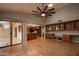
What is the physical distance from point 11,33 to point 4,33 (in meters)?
0.18

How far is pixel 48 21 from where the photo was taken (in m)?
3.21

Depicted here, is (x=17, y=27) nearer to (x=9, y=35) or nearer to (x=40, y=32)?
(x=9, y=35)

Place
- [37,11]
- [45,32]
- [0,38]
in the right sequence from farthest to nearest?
1. [45,32]
2. [37,11]
3. [0,38]

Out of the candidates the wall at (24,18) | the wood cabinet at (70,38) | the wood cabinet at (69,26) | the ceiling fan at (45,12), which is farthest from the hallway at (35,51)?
the wood cabinet at (69,26)

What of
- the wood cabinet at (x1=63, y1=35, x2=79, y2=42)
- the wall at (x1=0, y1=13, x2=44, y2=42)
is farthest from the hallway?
the wall at (x1=0, y1=13, x2=44, y2=42)

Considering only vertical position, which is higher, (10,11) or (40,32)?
(10,11)

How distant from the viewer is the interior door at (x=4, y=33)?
239 centimetres

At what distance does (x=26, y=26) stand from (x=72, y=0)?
1427 millimetres

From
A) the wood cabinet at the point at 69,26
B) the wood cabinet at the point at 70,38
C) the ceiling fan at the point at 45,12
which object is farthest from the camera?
the wood cabinet at the point at 69,26

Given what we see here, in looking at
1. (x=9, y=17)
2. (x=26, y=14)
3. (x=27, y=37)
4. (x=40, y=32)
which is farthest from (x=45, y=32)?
(x=9, y=17)

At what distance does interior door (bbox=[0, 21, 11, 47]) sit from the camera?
7.85 feet

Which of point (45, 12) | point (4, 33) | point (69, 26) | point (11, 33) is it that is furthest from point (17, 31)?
point (69, 26)

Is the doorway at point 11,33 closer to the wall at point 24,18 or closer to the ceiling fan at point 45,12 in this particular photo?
the wall at point 24,18

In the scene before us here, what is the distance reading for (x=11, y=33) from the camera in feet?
8.32
